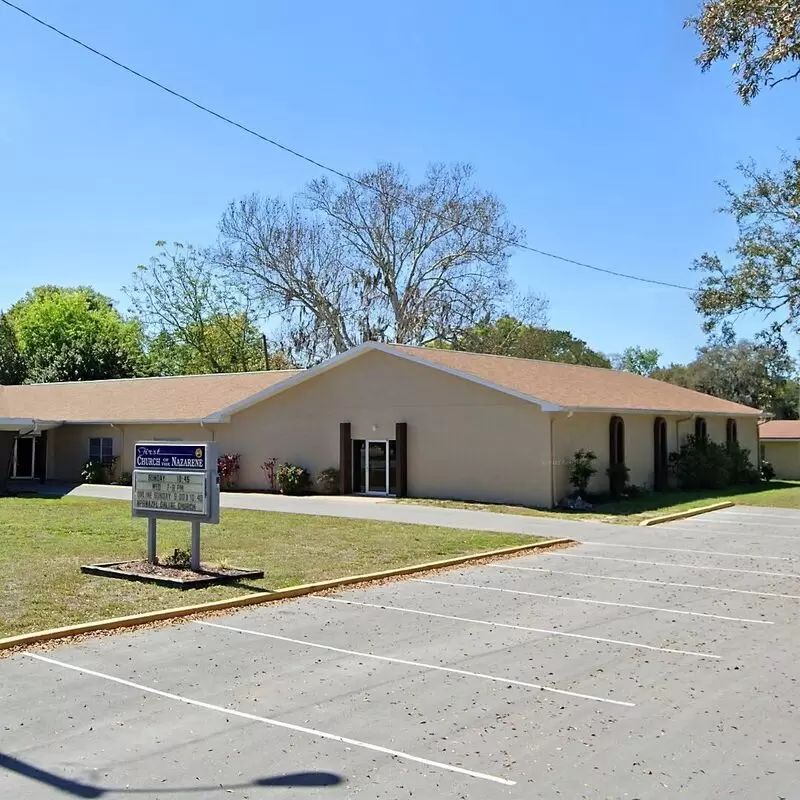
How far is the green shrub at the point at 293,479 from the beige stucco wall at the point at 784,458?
27725 mm

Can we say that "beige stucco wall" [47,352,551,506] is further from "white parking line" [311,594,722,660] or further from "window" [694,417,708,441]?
"white parking line" [311,594,722,660]

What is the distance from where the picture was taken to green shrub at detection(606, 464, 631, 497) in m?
26.4

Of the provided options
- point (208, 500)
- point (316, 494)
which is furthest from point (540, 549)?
point (316, 494)

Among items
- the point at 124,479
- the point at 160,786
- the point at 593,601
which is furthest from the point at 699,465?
the point at 160,786

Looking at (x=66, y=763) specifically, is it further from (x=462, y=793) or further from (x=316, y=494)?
(x=316, y=494)

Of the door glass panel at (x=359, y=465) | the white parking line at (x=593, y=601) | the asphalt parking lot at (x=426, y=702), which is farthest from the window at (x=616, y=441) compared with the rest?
the asphalt parking lot at (x=426, y=702)

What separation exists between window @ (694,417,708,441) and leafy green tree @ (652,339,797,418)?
95.4 feet

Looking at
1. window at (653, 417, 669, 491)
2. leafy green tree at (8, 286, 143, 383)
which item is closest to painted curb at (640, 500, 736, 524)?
window at (653, 417, 669, 491)

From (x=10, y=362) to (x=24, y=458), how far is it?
22.4m

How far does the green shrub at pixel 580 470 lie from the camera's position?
24.9m

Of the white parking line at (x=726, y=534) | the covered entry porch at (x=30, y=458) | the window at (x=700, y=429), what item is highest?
the window at (x=700, y=429)

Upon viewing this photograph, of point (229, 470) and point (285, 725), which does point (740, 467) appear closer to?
point (229, 470)

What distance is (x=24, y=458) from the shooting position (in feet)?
116

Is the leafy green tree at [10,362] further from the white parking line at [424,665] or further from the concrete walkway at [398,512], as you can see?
the white parking line at [424,665]
